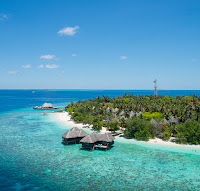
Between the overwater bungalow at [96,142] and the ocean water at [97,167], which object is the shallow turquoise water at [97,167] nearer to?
the ocean water at [97,167]

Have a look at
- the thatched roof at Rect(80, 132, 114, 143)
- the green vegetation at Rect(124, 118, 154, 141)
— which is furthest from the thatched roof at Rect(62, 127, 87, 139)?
the green vegetation at Rect(124, 118, 154, 141)

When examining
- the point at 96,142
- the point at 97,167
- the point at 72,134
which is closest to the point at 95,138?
the point at 96,142

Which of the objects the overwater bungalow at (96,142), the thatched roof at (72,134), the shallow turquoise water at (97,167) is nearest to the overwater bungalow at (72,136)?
the thatched roof at (72,134)

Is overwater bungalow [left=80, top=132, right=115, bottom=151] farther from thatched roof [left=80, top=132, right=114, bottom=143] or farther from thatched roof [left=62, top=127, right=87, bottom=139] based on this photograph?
thatched roof [left=62, top=127, right=87, bottom=139]

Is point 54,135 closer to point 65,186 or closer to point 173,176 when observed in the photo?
point 65,186

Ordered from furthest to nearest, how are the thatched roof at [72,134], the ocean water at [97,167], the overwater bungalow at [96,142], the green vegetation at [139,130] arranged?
1. the green vegetation at [139,130]
2. the thatched roof at [72,134]
3. the overwater bungalow at [96,142]
4. the ocean water at [97,167]

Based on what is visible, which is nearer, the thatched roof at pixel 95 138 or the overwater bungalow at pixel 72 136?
the thatched roof at pixel 95 138

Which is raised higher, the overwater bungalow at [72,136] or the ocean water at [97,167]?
the overwater bungalow at [72,136]

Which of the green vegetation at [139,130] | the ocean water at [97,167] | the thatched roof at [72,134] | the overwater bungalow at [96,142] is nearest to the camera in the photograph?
the ocean water at [97,167]

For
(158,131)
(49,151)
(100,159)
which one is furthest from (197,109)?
(49,151)

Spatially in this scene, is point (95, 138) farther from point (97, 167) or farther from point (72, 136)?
point (97, 167)
